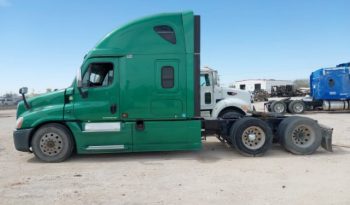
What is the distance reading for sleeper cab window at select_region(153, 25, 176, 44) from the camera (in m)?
7.55

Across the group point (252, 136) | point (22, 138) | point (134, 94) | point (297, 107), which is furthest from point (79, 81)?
point (297, 107)

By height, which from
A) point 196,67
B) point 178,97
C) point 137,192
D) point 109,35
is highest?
point 109,35

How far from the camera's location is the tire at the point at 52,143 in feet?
→ 24.5

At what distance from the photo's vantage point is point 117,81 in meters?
7.50

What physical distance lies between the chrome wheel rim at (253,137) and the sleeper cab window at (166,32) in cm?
293

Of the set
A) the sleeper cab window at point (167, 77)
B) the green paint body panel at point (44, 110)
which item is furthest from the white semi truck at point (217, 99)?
the green paint body panel at point (44, 110)

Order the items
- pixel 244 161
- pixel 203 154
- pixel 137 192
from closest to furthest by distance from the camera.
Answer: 1. pixel 137 192
2. pixel 244 161
3. pixel 203 154

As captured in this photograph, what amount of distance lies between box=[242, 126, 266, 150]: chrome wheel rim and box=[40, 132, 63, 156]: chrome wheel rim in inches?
178

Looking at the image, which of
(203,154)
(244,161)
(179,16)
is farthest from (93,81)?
(244,161)

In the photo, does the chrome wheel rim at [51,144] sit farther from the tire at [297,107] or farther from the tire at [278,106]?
the tire at [297,107]

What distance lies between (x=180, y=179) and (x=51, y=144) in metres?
3.45

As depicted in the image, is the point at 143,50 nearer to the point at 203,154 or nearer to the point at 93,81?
the point at 93,81

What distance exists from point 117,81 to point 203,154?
2.95 meters

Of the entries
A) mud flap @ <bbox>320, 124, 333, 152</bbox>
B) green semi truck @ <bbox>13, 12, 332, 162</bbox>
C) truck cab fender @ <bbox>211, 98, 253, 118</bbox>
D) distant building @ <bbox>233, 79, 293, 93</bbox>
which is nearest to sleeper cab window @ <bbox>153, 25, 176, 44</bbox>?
green semi truck @ <bbox>13, 12, 332, 162</bbox>
